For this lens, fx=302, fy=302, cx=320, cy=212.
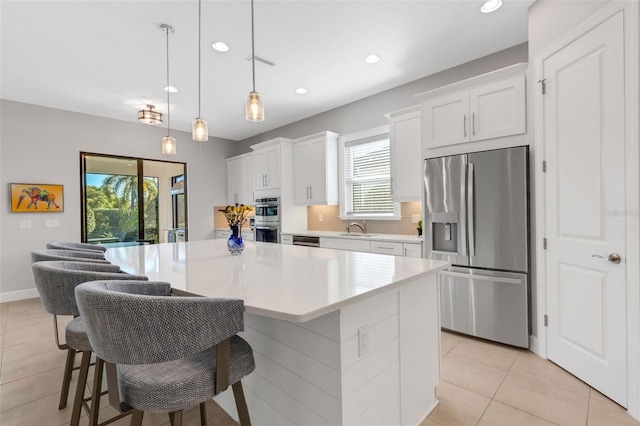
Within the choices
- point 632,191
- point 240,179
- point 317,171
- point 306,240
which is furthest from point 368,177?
point 240,179

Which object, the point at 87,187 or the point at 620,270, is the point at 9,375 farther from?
the point at 620,270

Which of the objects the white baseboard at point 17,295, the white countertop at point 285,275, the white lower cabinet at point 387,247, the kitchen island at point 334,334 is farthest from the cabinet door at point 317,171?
the white baseboard at point 17,295

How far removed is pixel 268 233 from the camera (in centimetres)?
548

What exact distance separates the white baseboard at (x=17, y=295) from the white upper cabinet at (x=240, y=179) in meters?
3.59

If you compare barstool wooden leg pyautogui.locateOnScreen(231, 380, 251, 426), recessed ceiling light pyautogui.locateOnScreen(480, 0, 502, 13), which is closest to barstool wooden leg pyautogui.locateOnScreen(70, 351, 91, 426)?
barstool wooden leg pyautogui.locateOnScreen(231, 380, 251, 426)

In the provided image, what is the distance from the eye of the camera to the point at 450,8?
2.60 metres

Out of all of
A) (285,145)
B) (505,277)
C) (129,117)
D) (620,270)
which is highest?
(129,117)

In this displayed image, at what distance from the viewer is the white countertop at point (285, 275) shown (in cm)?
115

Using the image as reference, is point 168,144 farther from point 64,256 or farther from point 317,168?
point 317,168

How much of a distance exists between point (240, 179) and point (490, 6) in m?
5.21

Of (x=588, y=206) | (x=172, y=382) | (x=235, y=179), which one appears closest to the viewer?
(x=172, y=382)

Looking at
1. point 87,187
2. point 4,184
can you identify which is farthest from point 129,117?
point 4,184

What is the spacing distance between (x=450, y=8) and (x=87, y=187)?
230 inches

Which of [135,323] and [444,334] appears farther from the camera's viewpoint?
[444,334]
